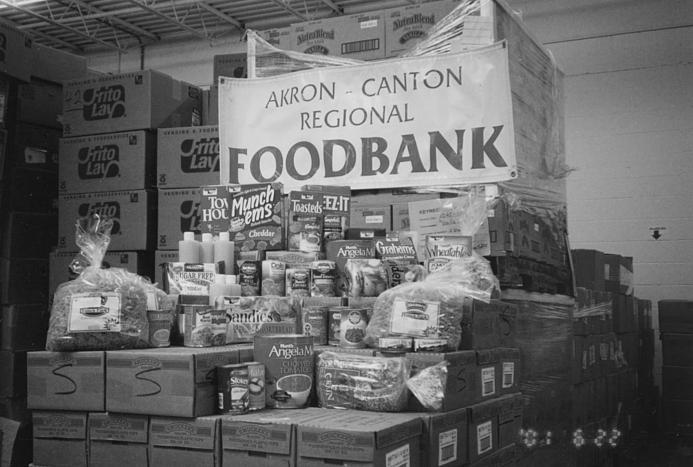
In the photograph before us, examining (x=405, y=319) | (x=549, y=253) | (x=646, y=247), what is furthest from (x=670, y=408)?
(x=405, y=319)

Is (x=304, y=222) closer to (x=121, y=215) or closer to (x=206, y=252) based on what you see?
(x=206, y=252)

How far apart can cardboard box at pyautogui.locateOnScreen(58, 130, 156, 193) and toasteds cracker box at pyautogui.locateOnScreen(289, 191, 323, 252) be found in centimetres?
222

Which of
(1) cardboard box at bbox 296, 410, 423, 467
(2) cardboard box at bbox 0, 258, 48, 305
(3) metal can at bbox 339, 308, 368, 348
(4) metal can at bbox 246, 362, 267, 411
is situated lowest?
(1) cardboard box at bbox 296, 410, 423, 467

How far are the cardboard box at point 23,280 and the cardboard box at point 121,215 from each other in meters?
0.23

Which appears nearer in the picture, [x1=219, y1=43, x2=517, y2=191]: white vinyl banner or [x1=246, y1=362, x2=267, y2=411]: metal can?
[x1=246, y1=362, x2=267, y2=411]: metal can

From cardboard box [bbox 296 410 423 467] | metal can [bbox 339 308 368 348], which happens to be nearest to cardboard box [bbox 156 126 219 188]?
metal can [bbox 339 308 368 348]

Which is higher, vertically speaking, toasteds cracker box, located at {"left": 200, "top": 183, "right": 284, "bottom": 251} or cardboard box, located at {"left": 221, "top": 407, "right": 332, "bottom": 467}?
toasteds cracker box, located at {"left": 200, "top": 183, "right": 284, "bottom": 251}

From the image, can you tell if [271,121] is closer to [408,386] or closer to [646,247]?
[408,386]

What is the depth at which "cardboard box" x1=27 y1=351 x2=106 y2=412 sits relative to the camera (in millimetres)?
2643

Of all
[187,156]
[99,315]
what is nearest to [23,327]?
[187,156]

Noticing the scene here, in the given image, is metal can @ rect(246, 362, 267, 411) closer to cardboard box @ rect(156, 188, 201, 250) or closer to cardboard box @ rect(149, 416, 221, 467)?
cardboard box @ rect(149, 416, 221, 467)

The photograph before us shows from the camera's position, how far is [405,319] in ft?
8.61

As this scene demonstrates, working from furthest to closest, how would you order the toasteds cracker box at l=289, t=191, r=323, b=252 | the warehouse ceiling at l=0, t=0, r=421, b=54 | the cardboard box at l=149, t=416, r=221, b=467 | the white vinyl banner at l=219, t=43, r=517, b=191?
the warehouse ceiling at l=0, t=0, r=421, b=54, the white vinyl banner at l=219, t=43, r=517, b=191, the toasteds cracker box at l=289, t=191, r=323, b=252, the cardboard box at l=149, t=416, r=221, b=467

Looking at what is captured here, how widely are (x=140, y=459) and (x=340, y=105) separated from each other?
211 centimetres
